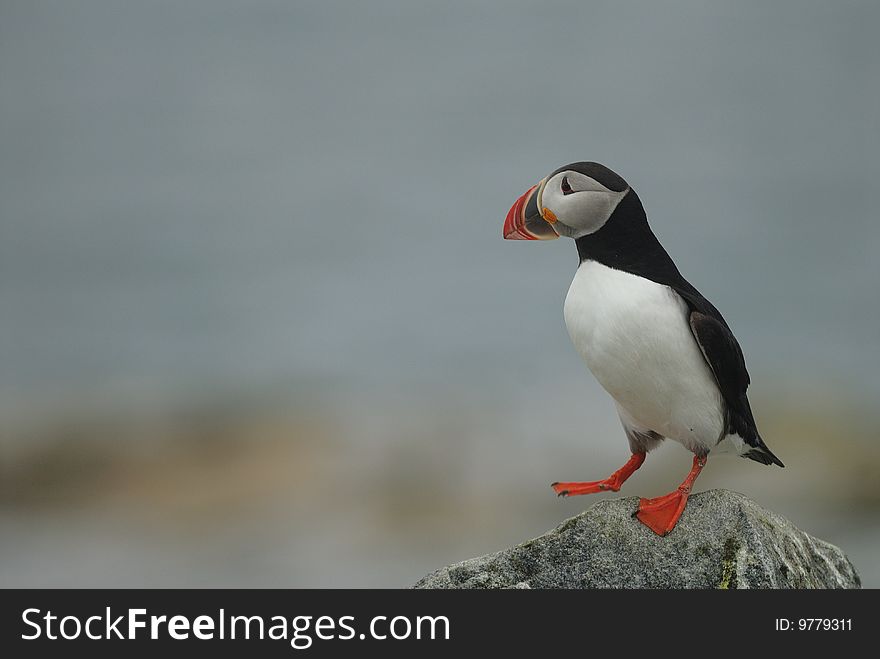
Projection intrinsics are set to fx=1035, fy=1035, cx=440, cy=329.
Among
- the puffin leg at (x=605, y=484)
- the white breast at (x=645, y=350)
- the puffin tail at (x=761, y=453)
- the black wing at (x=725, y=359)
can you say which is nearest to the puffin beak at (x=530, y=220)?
the white breast at (x=645, y=350)

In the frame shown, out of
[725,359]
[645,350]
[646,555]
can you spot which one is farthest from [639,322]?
[646,555]

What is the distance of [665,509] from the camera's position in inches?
126

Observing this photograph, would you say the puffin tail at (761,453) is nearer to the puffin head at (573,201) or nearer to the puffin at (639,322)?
the puffin at (639,322)

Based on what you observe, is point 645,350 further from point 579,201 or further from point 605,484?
point 605,484

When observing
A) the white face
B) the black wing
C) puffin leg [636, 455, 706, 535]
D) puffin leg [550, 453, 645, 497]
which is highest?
the white face

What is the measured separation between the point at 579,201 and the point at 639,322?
1.37ft

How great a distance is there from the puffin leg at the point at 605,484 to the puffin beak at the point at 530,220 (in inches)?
32.4

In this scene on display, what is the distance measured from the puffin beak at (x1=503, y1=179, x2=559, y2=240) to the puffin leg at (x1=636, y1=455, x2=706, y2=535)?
2.82 feet

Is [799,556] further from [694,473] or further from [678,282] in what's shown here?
[678,282]

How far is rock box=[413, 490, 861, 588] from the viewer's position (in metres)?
3.11

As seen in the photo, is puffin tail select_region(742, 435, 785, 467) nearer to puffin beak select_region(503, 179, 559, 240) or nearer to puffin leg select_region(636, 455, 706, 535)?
puffin leg select_region(636, 455, 706, 535)

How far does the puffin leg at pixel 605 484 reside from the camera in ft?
11.3

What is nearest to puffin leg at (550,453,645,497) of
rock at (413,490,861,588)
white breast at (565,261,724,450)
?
rock at (413,490,861,588)
